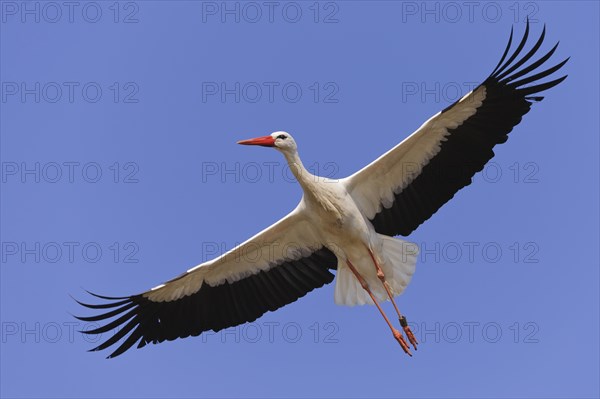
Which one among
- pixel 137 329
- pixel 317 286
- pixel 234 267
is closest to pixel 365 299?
pixel 317 286

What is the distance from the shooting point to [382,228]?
43.0 ft

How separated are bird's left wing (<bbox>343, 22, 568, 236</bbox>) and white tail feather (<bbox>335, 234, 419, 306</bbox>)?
16 centimetres

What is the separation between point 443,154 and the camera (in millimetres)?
12812

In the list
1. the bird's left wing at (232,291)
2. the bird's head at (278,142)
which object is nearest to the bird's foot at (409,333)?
the bird's left wing at (232,291)

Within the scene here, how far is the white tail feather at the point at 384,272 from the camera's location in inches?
513

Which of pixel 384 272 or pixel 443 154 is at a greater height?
pixel 443 154

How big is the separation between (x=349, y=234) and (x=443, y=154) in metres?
→ 1.21

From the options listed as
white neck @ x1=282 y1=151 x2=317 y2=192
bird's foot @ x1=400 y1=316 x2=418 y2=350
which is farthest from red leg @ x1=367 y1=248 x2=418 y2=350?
white neck @ x1=282 y1=151 x2=317 y2=192

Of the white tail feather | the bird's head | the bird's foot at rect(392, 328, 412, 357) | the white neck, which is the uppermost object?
the bird's head

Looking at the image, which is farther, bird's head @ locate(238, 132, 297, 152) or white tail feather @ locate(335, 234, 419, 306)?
white tail feather @ locate(335, 234, 419, 306)

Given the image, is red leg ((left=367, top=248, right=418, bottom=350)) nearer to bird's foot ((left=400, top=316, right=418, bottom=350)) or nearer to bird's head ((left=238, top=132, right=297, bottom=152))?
bird's foot ((left=400, top=316, right=418, bottom=350))

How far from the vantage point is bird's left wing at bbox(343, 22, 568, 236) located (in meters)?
12.5

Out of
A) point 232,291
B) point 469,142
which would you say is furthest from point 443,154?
point 232,291

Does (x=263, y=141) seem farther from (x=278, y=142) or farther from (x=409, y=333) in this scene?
(x=409, y=333)
